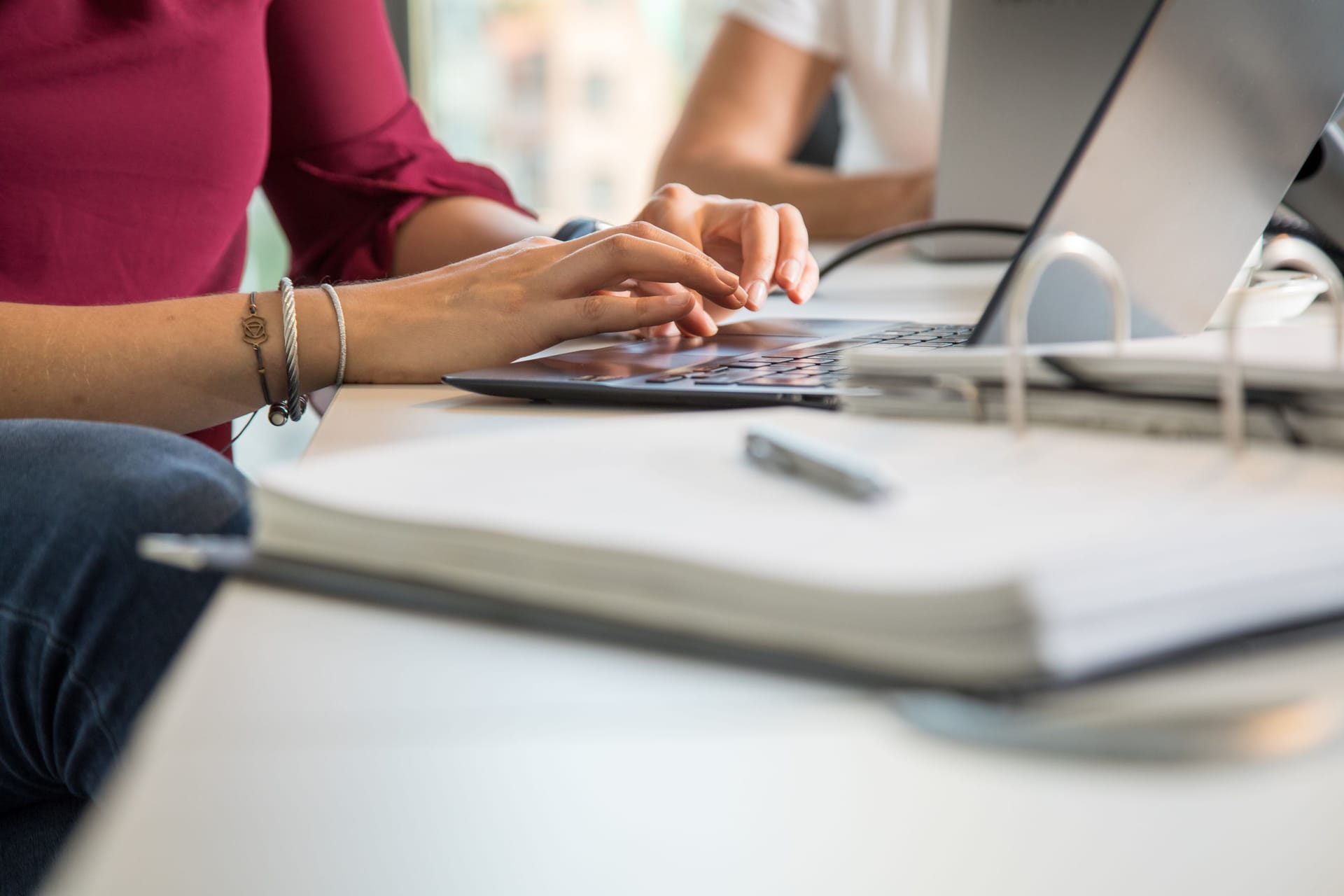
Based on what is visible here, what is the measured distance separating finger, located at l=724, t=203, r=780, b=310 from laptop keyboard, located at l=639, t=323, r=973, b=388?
9 cm

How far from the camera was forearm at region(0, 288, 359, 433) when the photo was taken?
1.87 ft

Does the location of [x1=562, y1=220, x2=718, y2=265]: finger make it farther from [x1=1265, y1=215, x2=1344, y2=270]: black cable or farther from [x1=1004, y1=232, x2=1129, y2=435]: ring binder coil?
[x1=1265, y1=215, x2=1344, y2=270]: black cable

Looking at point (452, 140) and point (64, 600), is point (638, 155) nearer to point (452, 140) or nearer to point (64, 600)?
point (452, 140)

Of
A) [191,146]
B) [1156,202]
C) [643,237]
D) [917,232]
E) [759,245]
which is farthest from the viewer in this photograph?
[917,232]

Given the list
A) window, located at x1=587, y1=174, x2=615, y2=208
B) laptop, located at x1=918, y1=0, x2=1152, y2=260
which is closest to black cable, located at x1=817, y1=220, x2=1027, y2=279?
laptop, located at x1=918, y1=0, x2=1152, y2=260

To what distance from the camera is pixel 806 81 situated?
5.85 ft

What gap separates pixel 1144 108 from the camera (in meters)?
0.49

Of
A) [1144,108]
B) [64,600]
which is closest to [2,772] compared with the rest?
[64,600]

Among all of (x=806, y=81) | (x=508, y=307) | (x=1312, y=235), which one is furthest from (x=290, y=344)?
(x=806, y=81)

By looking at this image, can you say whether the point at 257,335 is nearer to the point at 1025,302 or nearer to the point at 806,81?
the point at 1025,302

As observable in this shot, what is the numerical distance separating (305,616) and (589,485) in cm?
7

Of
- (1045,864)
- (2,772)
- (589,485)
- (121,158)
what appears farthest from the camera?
(121,158)

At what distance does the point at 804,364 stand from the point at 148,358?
13.0 inches

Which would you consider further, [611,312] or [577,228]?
[577,228]
